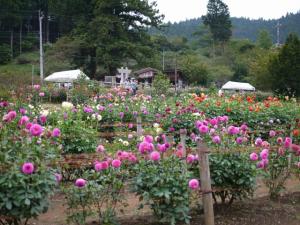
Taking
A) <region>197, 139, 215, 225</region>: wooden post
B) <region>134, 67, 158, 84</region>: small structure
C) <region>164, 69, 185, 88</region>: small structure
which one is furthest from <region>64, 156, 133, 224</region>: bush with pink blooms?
<region>164, 69, 185, 88</region>: small structure

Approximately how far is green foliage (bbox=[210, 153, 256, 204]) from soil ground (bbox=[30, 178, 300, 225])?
32 centimetres

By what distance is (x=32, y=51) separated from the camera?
57625 mm

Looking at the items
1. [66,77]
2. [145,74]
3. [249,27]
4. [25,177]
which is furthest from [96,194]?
[249,27]

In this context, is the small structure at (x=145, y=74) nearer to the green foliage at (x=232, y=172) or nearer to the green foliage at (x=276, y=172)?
the green foliage at (x=276, y=172)

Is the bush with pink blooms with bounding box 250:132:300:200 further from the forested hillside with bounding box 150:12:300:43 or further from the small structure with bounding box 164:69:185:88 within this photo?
the forested hillside with bounding box 150:12:300:43

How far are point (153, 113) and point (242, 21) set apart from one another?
99.9 m

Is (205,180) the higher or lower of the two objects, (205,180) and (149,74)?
the lower

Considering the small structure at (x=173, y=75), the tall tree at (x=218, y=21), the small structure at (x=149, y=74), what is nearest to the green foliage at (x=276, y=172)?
the small structure at (x=149, y=74)

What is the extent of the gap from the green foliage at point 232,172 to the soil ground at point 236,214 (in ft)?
1.03

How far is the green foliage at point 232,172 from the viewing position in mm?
4668

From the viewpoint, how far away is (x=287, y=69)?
31594mm

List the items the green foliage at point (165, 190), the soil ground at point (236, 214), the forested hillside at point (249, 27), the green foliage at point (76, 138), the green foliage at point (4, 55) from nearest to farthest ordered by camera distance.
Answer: the green foliage at point (165, 190)
the soil ground at point (236, 214)
the green foliage at point (76, 138)
the green foliage at point (4, 55)
the forested hillside at point (249, 27)

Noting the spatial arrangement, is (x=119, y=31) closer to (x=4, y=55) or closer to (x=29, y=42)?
(x=4, y=55)

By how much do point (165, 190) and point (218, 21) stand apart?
2571 inches
